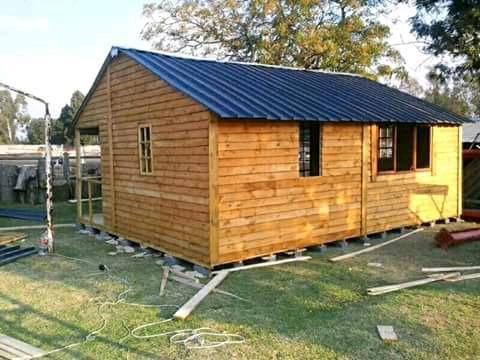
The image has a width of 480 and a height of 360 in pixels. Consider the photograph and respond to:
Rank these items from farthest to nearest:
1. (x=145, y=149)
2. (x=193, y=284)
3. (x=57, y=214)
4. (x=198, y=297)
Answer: (x=57, y=214) < (x=145, y=149) < (x=193, y=284) < (x=198, y=297)

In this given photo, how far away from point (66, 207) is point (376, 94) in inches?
423

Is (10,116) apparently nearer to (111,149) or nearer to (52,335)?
(111,149)

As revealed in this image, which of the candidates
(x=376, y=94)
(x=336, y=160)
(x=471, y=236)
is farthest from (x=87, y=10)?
(x=471, y=236)

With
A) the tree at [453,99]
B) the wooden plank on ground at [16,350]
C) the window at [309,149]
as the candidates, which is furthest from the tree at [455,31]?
the tree at [453,99]

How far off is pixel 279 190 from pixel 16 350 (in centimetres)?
472

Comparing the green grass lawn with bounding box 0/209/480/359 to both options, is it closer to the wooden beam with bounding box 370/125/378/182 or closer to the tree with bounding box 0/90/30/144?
the wooden beam with bounding box 370/125/378/182

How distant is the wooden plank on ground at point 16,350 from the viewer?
4285mm

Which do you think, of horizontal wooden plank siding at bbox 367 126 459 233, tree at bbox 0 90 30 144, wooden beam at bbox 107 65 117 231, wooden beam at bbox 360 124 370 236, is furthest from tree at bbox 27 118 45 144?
wooden beam at bbox 360 124 370 236

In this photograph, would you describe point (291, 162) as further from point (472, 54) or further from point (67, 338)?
point (472, 54)

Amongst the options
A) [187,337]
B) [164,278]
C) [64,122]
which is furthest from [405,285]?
[64,122]

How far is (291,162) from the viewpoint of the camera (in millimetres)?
7992

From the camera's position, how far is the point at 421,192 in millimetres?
10719

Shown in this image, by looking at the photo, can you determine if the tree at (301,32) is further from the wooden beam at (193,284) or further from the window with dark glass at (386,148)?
the wooden beam at (193,284)

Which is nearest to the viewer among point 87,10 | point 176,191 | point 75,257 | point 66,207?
point 176,191
